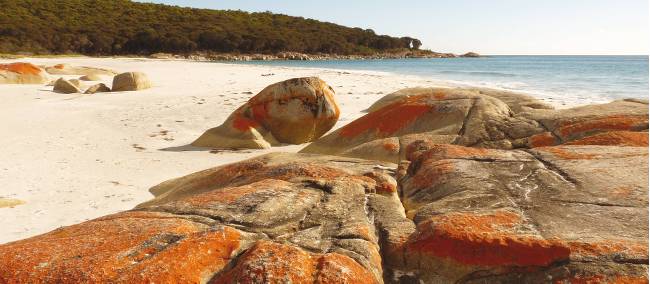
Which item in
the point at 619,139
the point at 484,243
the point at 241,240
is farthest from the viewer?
the point at 619,139

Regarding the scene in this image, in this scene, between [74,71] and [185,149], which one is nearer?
[185,149]

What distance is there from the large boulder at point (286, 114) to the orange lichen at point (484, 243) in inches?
268

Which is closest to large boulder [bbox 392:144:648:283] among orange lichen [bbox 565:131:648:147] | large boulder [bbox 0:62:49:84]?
orange lichen [bbox 565:131:648:147]

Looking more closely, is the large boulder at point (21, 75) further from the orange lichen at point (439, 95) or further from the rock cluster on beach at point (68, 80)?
the orange lichen at point (439, 95)

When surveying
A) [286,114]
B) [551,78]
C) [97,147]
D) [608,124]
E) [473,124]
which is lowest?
[551,78]

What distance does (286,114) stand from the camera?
966 cm

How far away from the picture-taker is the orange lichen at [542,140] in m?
5.31

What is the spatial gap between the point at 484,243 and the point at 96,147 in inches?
317

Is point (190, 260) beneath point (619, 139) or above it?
beneath

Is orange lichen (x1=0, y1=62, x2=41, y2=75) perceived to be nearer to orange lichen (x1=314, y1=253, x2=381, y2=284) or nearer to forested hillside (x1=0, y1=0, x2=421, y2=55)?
orange lichen (x1=314, y1=253, x2=381, y2=284)

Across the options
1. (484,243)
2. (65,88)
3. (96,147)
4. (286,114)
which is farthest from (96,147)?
(65,88)

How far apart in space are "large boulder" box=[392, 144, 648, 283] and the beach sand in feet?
12.7

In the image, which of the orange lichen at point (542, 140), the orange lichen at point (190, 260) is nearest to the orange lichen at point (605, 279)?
the orange lichen at point (190, 260)

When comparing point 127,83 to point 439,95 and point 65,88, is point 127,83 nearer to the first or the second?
point 65,88
